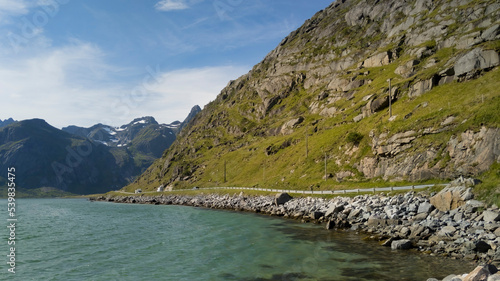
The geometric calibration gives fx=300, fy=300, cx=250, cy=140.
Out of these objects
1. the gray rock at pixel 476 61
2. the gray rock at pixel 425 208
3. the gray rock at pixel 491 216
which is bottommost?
the gray rock at pixel 425 208

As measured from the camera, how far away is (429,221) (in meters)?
32.2

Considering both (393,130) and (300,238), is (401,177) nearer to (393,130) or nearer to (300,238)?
(393,130)

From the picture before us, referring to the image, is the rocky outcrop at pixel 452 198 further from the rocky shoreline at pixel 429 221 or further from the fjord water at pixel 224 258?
the fjord water at pixel 224 258

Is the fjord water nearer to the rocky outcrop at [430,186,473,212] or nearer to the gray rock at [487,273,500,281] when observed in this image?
the gray rock at [487,273,500,281]

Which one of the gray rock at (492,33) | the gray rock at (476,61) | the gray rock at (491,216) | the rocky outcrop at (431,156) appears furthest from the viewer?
the gray rock at (492,33)

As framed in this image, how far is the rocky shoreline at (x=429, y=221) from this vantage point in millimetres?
25031

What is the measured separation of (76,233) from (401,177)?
57.8m

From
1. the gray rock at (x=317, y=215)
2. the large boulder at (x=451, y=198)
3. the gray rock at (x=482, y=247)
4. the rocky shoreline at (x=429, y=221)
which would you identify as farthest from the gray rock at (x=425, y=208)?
the gray rock at (x=317, y=215)

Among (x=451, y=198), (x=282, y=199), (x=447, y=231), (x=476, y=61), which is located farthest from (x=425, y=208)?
(x=476, y=61)

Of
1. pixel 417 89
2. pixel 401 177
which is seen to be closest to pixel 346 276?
pixel 401 177

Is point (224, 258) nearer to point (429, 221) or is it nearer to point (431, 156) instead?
point (429, 221)

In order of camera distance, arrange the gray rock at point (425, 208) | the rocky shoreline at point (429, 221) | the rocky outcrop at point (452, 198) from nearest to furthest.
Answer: the rocky shoreline at point (429, 221) < the rocky outcrop at point (452, 198) < the gray rock at point (425, 208)

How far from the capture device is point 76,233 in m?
48.4

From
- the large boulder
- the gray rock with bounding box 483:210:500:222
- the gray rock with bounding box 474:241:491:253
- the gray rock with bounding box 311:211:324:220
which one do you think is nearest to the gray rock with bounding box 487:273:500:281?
the gray rock with bounding box 474:241:491:253
